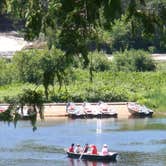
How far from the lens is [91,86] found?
5369cm

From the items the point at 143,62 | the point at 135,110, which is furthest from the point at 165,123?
the point at 143,62

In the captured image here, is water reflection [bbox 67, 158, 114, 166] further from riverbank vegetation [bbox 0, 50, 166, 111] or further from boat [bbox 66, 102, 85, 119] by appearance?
boat [bbox 66, 102, 85, 119]

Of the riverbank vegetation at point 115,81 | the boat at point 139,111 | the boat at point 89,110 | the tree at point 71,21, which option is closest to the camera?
the tree at point 71,21

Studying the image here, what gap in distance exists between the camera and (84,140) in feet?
124

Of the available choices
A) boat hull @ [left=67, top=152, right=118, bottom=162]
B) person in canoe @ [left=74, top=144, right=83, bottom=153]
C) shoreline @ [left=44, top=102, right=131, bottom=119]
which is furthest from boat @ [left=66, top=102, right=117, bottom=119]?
boat hull @ [left=67, top=152, right=118, bottom=162]

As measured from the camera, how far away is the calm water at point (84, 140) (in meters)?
31.4

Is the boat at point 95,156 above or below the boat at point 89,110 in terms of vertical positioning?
above

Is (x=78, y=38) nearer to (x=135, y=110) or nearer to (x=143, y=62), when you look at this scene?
(x=135, y=110)

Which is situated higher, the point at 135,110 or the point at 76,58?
the point at 76,58

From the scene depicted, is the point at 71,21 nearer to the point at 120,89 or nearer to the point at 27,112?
the point at 27,112

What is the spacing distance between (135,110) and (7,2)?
4162 cm

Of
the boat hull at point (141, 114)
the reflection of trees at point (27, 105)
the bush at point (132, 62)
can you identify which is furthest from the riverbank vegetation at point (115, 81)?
the reflection of trees at point (27, 105)

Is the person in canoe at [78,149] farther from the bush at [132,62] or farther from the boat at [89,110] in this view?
the bush at [132,62]

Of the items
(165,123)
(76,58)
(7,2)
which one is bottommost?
(165,123)
